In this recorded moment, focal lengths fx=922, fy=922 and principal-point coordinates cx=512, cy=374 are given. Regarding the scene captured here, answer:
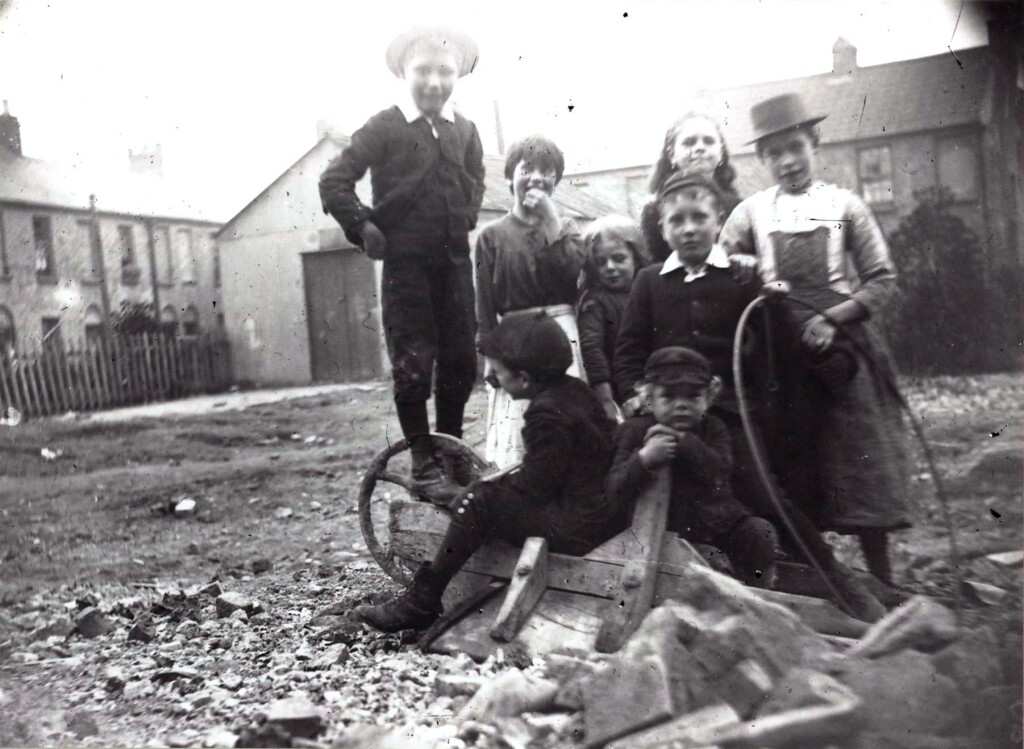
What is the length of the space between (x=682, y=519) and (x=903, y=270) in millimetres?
1063

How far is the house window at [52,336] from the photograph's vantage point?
4.40 m

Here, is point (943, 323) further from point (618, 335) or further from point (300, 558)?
point (300, 558)

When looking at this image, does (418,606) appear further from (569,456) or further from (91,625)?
(91,625)

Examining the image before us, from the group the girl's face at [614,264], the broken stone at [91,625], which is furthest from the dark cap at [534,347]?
the broken stone at [91,625]

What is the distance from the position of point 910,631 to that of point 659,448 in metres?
0.90

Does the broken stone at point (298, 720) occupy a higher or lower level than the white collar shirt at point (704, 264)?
lower

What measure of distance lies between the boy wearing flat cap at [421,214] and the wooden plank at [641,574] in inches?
39.7

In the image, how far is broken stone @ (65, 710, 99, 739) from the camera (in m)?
3.28

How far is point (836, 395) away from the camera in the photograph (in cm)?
301

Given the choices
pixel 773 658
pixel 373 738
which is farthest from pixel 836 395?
pixel 373 738

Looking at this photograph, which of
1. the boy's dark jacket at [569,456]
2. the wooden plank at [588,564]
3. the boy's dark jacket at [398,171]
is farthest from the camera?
the boy's dark jacket at [398,171]

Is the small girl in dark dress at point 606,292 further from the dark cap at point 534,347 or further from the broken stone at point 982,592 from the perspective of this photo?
the broken stone at point 982,592

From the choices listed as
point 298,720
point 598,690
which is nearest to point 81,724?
point 298,720

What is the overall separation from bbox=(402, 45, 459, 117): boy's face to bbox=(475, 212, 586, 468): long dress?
0.53 m
